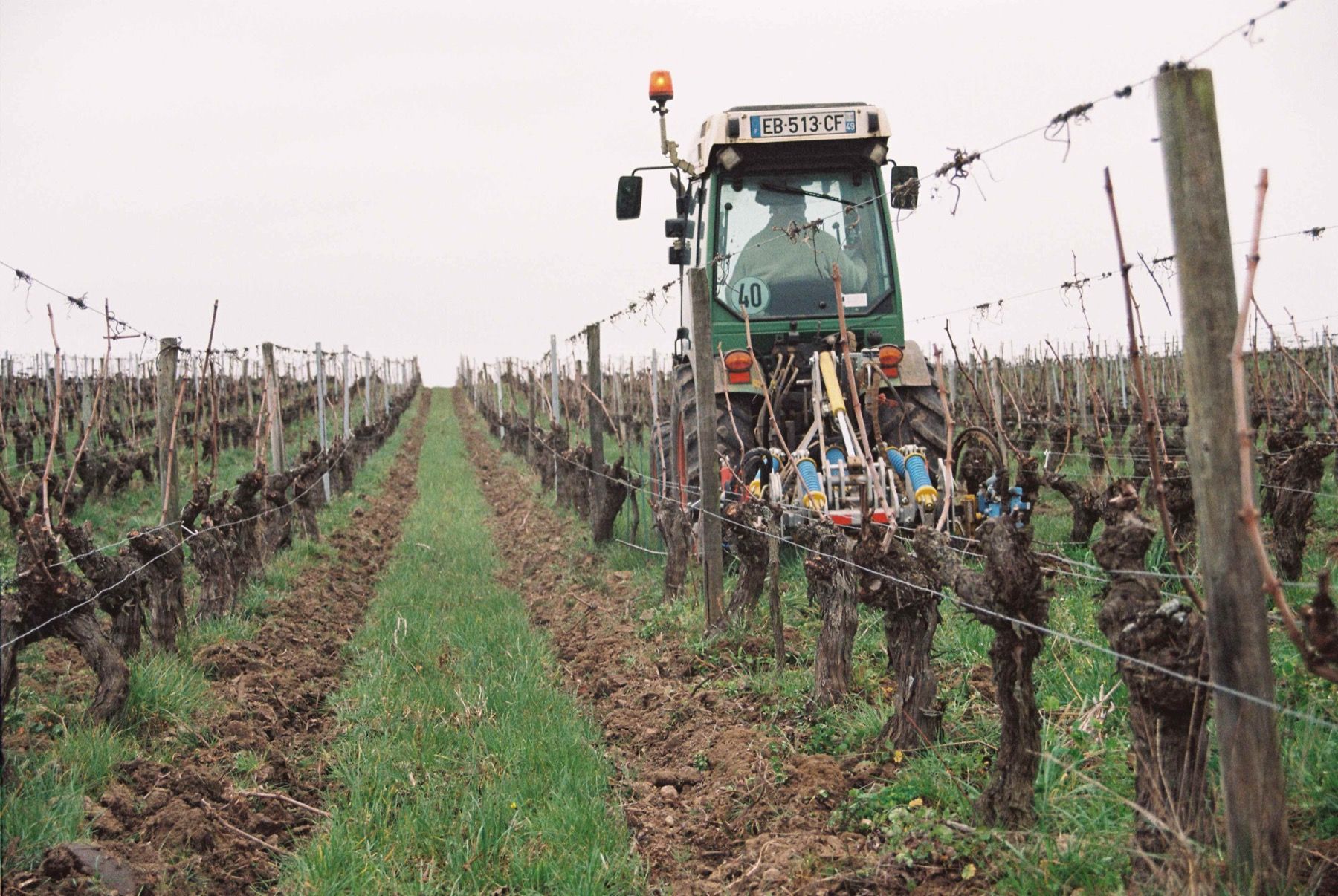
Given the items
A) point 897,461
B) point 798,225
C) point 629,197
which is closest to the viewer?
point 897,461

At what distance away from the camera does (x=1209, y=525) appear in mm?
2092

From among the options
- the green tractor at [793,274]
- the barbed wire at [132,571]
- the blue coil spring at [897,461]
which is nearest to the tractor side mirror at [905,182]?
the green tractor at [793,274]

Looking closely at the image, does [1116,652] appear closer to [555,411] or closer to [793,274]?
[793,274]

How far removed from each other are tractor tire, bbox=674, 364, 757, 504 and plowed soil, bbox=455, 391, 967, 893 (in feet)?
3.77

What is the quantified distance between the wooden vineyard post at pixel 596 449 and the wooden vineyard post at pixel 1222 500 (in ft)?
22.1

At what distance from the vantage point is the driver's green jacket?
6.93 meters

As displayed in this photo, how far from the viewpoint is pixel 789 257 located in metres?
6.98

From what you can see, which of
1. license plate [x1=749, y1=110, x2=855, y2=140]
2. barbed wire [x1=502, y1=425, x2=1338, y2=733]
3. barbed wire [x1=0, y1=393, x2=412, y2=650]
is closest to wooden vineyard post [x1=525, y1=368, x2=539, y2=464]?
barbed wire [x1=0, y1=393, x2=412, y2=650]

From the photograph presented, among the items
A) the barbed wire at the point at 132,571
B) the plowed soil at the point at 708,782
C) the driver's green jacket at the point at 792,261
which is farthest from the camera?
the driver's green jacket at the point at 792,261

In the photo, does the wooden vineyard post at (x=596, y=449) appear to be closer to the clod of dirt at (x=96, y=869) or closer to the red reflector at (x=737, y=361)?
the red reflector at (x=737, y=361)

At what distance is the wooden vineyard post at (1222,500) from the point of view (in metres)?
2.07

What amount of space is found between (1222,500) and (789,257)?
509 centimetres

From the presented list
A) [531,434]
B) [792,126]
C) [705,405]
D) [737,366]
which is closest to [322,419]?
[531,434]

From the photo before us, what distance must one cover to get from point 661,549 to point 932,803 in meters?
5.16
